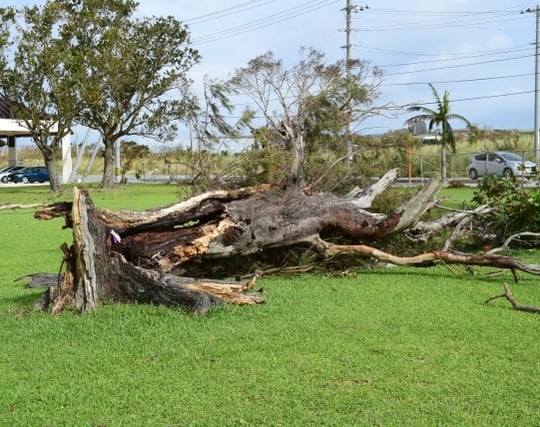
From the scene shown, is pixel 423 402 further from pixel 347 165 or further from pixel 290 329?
pixel 347 165

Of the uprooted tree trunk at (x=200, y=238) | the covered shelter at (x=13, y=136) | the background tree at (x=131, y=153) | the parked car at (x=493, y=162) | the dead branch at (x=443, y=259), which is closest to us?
the uprooted tree trunk at (x=200, y=238)

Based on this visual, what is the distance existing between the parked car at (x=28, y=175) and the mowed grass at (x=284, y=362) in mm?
45128

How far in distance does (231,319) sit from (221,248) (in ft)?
5.27

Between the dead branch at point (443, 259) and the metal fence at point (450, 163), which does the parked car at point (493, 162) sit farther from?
the dead branch at point (443, 259)

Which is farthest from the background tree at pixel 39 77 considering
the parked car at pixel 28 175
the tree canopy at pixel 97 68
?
the parked car at pixel 28 175

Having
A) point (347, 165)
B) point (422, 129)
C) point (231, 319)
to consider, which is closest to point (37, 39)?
point (422, 129)

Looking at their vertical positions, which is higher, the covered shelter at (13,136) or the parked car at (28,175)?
the covered shelter at (13,136)

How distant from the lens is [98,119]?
121 ft

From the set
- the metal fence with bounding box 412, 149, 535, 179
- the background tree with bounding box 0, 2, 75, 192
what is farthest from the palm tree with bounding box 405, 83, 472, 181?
the background tree with bounding box 0, 2, 75, 192

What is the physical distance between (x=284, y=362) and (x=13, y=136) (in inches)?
1948

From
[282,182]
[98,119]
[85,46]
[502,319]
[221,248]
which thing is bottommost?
[502,319]

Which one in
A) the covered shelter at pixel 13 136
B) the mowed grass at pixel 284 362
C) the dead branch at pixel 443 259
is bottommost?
the mowed grass at pixel 284 362

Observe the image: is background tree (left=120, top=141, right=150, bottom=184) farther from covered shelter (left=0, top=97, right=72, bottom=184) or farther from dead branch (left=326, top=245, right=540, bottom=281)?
Result: dead branch (left=326, top=245, right=540, bottom=281)

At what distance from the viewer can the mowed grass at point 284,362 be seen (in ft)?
13.9
